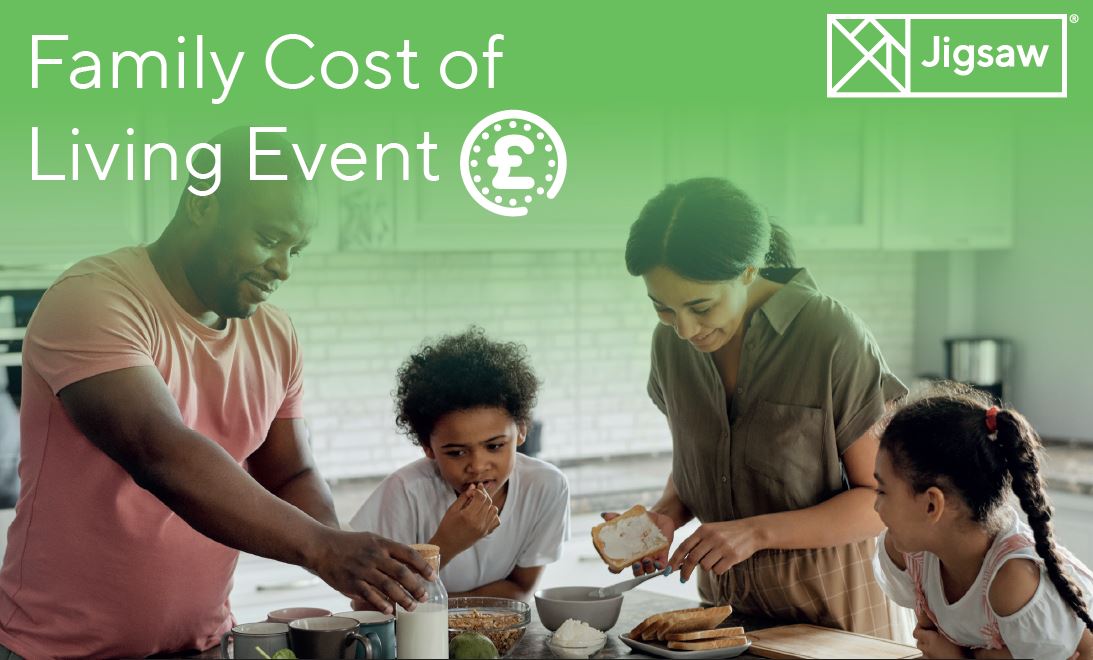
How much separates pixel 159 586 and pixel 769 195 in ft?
9.18

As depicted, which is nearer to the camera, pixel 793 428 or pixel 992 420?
pixel 992 420

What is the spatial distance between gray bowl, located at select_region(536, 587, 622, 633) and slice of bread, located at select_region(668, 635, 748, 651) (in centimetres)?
15

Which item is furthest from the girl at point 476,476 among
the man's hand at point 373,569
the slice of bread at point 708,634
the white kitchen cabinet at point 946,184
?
the white kitchen cabinet at point 946,184

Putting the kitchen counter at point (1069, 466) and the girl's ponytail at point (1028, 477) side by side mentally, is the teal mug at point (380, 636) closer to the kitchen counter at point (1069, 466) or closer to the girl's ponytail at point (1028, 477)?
the girl's ponytail at point (1028, 477)

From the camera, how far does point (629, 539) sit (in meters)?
2.40

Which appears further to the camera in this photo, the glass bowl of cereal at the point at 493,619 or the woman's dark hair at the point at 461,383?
the woman's dark hair at the point at 461,383

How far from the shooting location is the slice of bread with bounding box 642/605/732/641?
2.09 metres

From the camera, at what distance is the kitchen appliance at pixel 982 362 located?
491 cm

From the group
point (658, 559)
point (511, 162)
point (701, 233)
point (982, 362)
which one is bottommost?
point (658, 559)

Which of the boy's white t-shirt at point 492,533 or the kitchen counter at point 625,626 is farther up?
the boy's white t-shirt at point 492,533

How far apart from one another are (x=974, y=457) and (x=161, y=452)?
51.0 inches

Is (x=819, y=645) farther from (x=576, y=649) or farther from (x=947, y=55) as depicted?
(x=947, y=55)

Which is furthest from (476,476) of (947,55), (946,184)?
(946,184)

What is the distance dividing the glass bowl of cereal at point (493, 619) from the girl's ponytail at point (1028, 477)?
837 mm
